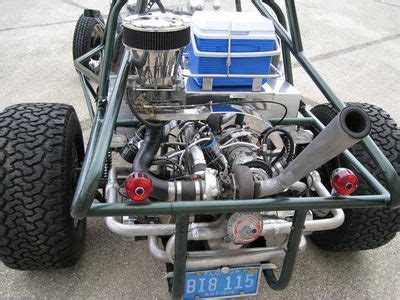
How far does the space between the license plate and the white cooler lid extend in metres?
1.03

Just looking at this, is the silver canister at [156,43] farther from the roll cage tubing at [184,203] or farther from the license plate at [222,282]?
the license plate at [222,282]

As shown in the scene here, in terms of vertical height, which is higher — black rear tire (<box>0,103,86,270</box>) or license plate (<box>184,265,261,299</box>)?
black rear tire (<box>0,103,86,270</box>)

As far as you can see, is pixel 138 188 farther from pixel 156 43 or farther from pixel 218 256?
pixel 156 43

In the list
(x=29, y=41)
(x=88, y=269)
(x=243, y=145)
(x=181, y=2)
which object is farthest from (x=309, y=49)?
(x=88, y=269)

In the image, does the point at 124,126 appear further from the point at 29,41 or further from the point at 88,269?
the point at 29,41

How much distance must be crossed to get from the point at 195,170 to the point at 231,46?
0.60 m

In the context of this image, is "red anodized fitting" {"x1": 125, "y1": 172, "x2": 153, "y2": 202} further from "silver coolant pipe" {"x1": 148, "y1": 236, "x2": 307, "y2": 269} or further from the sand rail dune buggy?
"silver coolant pipe" {"x1": 148, "y1": 236, "x2": 307, "y2": 269}

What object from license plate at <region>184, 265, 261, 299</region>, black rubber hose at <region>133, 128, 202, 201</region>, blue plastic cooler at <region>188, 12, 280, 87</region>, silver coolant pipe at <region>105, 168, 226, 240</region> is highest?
blue plastic cooler at <region>188, 12, 280, 87</region>

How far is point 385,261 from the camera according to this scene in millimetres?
2320

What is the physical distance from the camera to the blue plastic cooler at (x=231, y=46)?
5.98 ft

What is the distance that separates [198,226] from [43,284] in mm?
966

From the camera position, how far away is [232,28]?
72.7 inches

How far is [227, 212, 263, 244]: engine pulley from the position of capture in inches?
60.7

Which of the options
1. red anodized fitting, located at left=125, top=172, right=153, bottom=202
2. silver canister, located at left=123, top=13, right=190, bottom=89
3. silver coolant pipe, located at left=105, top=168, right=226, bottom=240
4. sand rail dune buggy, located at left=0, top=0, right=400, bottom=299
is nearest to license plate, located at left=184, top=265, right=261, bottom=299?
sand rail dune buggy, located at left=0, top=0, right=400, bottom=299
